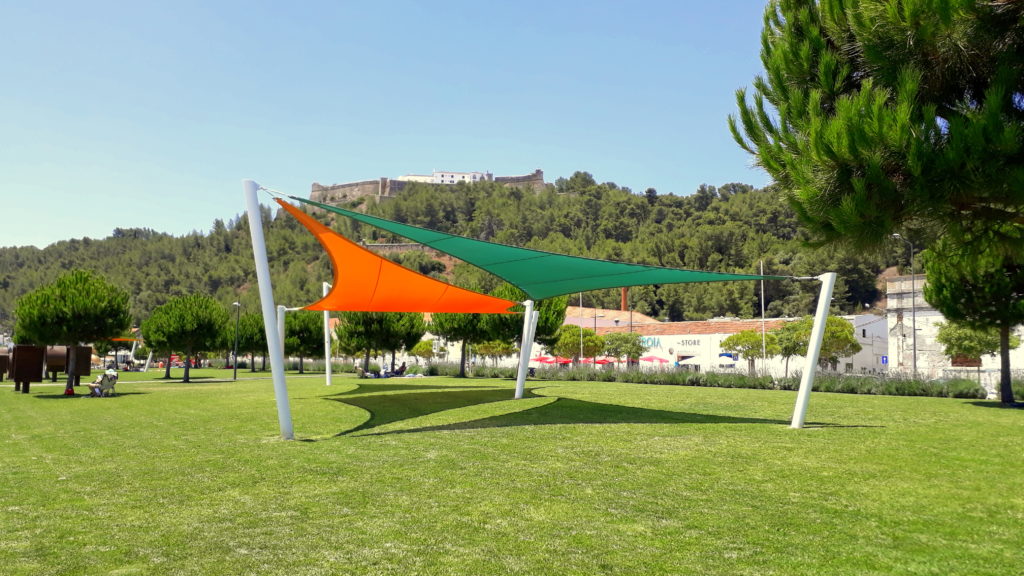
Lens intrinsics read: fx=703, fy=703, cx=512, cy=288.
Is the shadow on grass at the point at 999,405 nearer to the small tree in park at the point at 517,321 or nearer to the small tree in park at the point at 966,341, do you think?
the small tree in park at the point at 966,341

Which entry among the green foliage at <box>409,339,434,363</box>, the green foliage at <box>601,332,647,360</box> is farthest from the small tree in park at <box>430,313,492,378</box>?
the green foliage at <box>409,339,434,363</box>

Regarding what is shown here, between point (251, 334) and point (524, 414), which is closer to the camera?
point (524, 414)

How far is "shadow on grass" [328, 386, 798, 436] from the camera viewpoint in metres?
11.7

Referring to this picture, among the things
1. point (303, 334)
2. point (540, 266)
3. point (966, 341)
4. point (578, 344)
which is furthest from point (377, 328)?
point (966, 341)

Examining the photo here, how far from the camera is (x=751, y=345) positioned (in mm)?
47031

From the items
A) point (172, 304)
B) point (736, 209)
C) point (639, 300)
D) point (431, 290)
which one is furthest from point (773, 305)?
point (431, 290)

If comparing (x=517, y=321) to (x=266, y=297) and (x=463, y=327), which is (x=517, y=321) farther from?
(x=266, y=297)

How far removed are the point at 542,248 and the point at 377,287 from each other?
3730 inches

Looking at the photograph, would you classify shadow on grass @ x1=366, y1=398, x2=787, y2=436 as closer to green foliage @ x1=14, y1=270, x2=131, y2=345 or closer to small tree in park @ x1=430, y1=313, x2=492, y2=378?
green foliage @ x1=14, y1=270, x2=131, y2=345

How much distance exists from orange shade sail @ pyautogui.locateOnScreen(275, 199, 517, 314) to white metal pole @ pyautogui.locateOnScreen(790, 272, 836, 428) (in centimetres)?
768

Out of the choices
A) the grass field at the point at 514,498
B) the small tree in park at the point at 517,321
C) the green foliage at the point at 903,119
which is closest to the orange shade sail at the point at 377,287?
the grass field at the point at 514,498

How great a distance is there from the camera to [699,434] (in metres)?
10.2

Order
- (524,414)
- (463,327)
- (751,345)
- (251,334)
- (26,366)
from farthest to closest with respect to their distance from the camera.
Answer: (251,334)
(751,345)
(463,327)
(26,366)
(524,414)

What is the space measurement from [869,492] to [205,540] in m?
5.48
